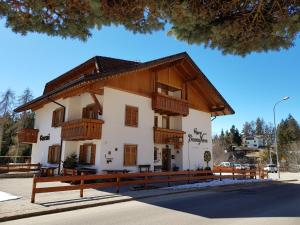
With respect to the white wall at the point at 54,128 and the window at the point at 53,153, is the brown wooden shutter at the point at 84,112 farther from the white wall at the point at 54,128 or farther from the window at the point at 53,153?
the window at the point at 53,153

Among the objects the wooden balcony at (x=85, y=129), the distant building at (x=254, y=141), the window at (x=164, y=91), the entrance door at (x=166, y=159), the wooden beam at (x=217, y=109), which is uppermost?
the distant building at (x=254, y=141)

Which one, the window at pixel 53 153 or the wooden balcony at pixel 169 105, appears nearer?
the wooden balcony at pixel 169 105

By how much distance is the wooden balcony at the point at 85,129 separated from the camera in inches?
726

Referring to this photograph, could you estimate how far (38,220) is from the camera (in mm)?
8578

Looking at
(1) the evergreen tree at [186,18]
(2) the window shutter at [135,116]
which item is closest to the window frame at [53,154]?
(2) the window shutter at [135,116]

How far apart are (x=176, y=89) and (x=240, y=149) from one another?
6537 centimetres

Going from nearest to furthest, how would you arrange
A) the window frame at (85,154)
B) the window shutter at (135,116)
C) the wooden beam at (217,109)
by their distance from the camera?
the window frame at (85,154) < the window shutter at (135,116) < the wooden beam at (217,109)

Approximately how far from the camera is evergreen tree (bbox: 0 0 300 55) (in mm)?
6746

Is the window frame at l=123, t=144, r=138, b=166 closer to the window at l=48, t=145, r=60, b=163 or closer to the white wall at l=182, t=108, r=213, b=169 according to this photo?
the white wall at l=182, t=108, r=213, b=169

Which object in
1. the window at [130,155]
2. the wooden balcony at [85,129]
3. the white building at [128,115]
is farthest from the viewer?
the window at [130,155]

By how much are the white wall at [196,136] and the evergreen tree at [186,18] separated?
18393mm

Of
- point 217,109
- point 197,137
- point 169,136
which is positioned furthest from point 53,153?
point 217,109

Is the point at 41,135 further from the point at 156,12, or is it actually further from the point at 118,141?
the point at 156,12

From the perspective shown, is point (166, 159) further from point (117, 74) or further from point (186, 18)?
point (186, 18)
